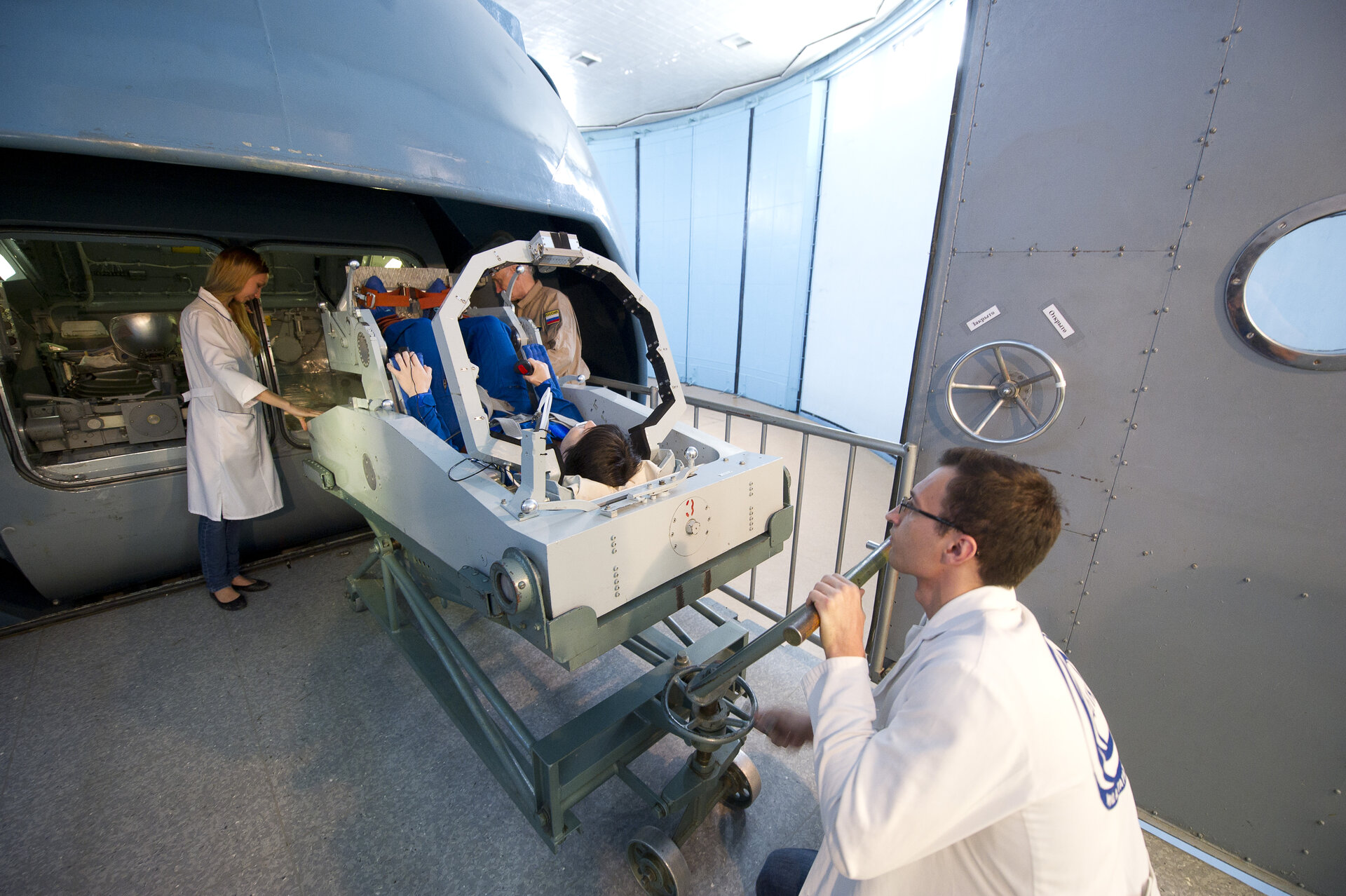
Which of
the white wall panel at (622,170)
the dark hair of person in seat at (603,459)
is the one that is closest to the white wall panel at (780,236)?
the white wall panel at (622,170)

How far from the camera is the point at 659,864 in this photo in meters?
1.57

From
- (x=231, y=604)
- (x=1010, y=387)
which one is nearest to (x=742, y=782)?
(x=1010, y=387)

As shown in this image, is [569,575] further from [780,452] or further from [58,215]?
[780,452]

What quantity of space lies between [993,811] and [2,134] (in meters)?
3.29

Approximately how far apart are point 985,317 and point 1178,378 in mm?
595

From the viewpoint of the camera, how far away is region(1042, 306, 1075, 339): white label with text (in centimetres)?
186

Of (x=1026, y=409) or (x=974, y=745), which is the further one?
(x=1026, y=409)

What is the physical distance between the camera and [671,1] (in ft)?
16.9

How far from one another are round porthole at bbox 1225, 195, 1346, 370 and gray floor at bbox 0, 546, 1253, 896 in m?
1.76

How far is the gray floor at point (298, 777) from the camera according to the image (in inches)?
68.2

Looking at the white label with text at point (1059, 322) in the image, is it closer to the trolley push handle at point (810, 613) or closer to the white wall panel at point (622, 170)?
the trolley push handle at point (810, 613)

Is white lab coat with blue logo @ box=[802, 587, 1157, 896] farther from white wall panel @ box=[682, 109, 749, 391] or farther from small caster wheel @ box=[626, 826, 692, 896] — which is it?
white wall panel @ box=[682, 109, 749, 391]

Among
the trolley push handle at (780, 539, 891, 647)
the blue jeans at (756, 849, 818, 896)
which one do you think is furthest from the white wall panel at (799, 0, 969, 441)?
the blue jeans at (756, 849, 818, 896)

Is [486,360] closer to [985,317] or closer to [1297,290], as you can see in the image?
[985,317]
